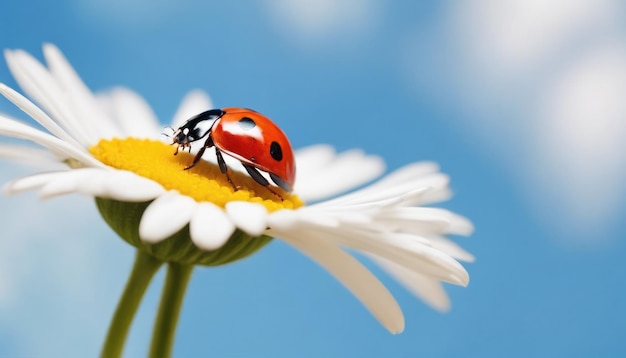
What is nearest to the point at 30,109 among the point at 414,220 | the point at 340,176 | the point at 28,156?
the point at 28,156

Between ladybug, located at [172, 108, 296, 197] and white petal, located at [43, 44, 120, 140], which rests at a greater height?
white petal, located at [43, 44, 120, 140]

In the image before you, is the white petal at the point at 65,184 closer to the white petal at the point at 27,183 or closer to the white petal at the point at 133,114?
the white petal at the point at 27,183

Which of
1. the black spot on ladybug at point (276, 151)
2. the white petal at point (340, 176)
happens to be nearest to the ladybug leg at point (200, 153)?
the black spot on ladybug at point (276, 151)

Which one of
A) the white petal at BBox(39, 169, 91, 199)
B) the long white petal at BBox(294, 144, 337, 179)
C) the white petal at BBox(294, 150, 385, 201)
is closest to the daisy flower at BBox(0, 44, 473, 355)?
the white petal at BBox(39, 169, 91, 199)

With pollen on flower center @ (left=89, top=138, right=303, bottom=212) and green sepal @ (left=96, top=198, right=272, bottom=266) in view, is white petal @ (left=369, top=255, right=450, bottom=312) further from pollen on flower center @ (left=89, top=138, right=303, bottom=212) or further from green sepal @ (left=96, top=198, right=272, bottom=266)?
green sepal @ (left=96, top=198, right=272, bottom=266)

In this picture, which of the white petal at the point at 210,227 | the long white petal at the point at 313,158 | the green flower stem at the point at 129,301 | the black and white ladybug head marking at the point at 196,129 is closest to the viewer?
the white petal at the point at 210,227

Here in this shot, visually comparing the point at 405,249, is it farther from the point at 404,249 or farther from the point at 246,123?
the point at 246,123

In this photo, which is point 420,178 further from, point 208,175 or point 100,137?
point 100,137
